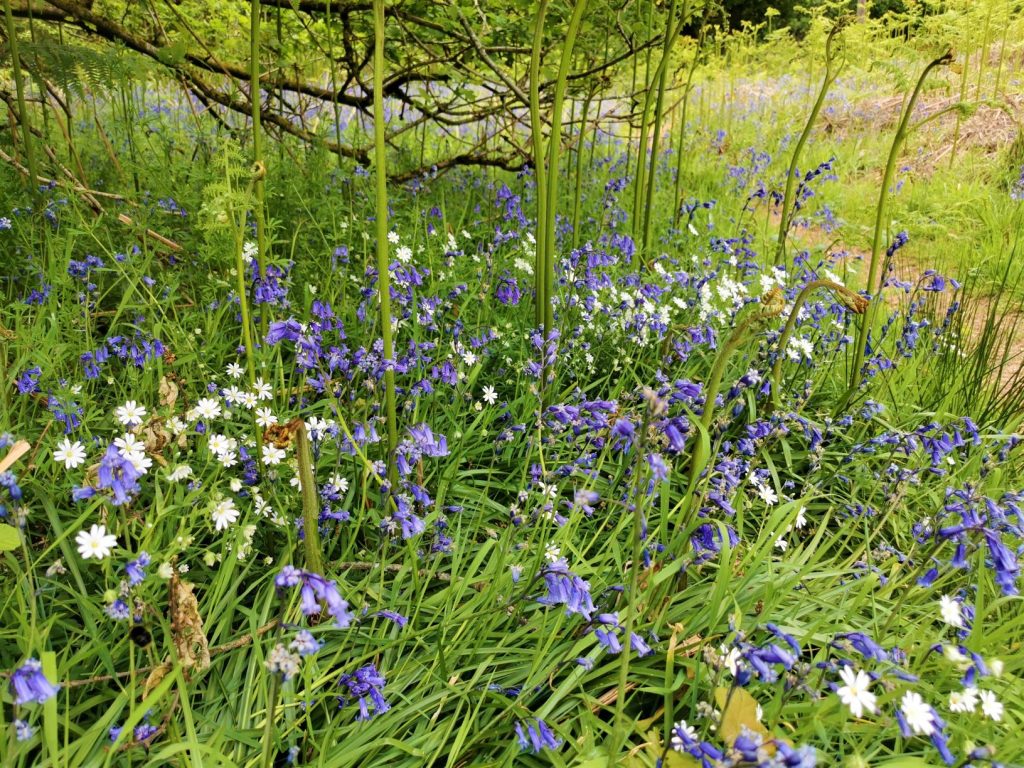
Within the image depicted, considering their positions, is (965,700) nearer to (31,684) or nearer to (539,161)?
(31,684)

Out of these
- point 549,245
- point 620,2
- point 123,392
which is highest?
point 620,2

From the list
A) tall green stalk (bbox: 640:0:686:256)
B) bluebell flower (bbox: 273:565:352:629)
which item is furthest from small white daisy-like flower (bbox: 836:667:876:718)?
tall green stalk (bbox: 640:0:686:256)

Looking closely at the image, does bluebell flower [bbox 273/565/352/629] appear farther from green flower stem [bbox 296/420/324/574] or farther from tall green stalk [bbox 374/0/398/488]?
tall green stalk [bbox 374/0/398/488]

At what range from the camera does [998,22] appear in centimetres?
848

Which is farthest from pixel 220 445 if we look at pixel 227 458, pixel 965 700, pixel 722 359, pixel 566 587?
pixel 965 700

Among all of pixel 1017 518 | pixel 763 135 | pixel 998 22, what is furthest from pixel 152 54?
pixel 998 22

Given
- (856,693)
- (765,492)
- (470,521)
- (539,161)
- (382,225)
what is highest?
(539,161)

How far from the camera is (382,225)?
5.71 feet

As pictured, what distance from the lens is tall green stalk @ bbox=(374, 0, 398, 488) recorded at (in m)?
1.63

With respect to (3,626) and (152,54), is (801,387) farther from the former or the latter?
(152,54)

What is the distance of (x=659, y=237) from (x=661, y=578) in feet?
10.7

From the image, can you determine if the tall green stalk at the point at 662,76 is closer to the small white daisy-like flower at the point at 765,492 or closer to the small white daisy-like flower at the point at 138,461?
the small white daisy-like flower at the point at 765,492

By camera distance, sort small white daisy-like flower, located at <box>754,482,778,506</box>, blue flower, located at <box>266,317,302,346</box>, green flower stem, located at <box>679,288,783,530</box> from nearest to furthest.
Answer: green flower stem, located at <box>679,288,783,530</box> < blue flower, located at <box>266,317,302,346</box> < small white daisy-like flower, located at <box>754,482,778,506</box>

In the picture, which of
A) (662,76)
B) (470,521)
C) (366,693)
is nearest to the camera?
(366,693)
